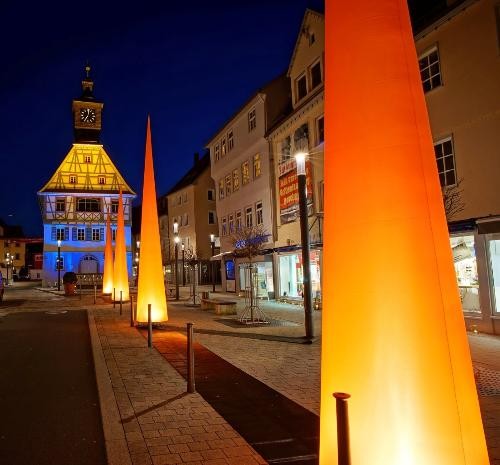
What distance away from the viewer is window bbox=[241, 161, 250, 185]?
29.2 meters

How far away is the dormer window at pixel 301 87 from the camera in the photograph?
2297cm

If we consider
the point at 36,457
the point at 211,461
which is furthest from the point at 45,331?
the point at 211,461

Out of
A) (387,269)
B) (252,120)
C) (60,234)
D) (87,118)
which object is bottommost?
(387,269)

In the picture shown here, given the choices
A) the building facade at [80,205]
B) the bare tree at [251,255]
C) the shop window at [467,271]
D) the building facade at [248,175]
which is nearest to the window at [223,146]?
the building facade at [248,175]

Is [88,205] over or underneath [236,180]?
over

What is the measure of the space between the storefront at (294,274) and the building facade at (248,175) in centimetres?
110

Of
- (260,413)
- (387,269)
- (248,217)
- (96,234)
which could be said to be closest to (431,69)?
(260,413)

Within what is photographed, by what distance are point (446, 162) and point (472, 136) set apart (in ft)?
3.83

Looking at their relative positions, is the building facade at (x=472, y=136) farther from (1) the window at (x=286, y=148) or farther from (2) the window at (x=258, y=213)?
(2) the window at (x=258, y=213)

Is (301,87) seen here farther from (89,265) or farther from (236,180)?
(89,265)

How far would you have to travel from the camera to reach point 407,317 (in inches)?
127

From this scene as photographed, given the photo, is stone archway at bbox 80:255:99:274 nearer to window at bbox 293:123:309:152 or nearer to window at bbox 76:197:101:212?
window at bbox 76:197:101:212

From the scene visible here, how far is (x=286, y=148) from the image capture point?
24141 millimetres

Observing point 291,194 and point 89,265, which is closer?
point 291,194
